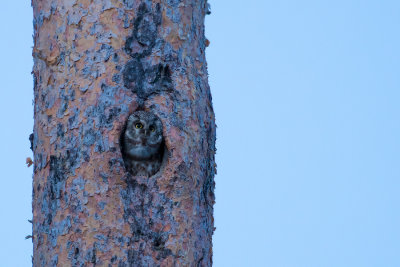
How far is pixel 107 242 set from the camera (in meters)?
3.98

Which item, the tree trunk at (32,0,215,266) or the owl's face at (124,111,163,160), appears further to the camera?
the owl's face at (124,111,163,160)

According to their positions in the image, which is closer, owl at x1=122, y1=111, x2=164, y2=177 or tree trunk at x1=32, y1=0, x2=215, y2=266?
tree trunk at x1=32, y1=0, x2=215, y2=266

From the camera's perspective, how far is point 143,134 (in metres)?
4.12

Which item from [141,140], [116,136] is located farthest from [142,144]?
[116,136]

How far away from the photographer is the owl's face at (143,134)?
163 inches

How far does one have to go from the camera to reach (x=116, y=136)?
13.5 feet

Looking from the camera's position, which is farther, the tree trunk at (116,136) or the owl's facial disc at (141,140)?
the owl's facial disc at (141,140)

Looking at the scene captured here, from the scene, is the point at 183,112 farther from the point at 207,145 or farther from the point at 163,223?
the point at 163,223

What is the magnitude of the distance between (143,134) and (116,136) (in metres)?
0.12

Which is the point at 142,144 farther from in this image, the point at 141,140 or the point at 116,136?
the point at 116,136

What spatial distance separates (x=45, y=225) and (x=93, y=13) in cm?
101

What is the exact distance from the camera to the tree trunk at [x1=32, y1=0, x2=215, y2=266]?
4020mm

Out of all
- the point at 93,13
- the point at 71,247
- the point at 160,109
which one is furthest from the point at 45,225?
the point at 93,13

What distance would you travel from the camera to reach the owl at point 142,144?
13.7 ft
